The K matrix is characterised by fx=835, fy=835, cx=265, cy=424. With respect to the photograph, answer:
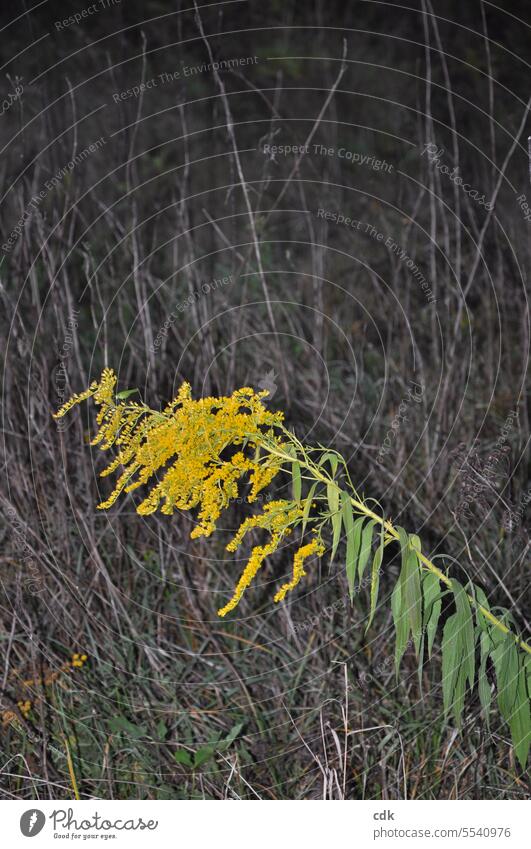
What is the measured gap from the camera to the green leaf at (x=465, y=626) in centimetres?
149

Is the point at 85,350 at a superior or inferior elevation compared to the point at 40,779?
superior

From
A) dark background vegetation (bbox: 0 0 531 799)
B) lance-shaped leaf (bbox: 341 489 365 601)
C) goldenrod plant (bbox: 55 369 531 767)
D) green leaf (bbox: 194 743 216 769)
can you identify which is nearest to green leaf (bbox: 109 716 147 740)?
dark background vegetation (bbox: 0 0 531 799)

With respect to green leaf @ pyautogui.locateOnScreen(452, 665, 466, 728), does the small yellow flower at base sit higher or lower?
higher

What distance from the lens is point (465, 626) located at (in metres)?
1.51

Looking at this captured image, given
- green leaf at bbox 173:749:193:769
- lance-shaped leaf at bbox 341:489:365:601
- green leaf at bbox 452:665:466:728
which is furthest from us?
green leaf at bbox 173:749:193:769

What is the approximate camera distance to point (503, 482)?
8.50ft

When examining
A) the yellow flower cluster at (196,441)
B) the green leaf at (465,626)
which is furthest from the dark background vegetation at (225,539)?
the yellow flower cluster at (196,441)

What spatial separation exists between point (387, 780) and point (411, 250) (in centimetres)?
231

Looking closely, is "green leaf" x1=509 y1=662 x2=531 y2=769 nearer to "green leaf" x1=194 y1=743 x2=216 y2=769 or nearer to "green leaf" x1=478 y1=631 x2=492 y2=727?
"green leaf" x1=478 y1=631 x2=492 y2=727

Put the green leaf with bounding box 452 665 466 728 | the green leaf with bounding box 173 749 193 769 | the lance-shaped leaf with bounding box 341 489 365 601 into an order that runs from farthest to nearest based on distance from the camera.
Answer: the green leaf with bounding box 173 749 193 769
the green leaf with bounding box 452 665 466 728
the lance-shaped leaf with bounding box 341 489 365 601

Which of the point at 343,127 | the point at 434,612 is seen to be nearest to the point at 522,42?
the point at 343,127

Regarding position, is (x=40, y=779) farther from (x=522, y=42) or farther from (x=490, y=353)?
(x=522, y=42)

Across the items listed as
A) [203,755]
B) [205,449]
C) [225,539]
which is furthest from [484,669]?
[225,539]

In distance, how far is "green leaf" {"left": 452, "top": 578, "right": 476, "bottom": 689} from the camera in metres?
1.49
